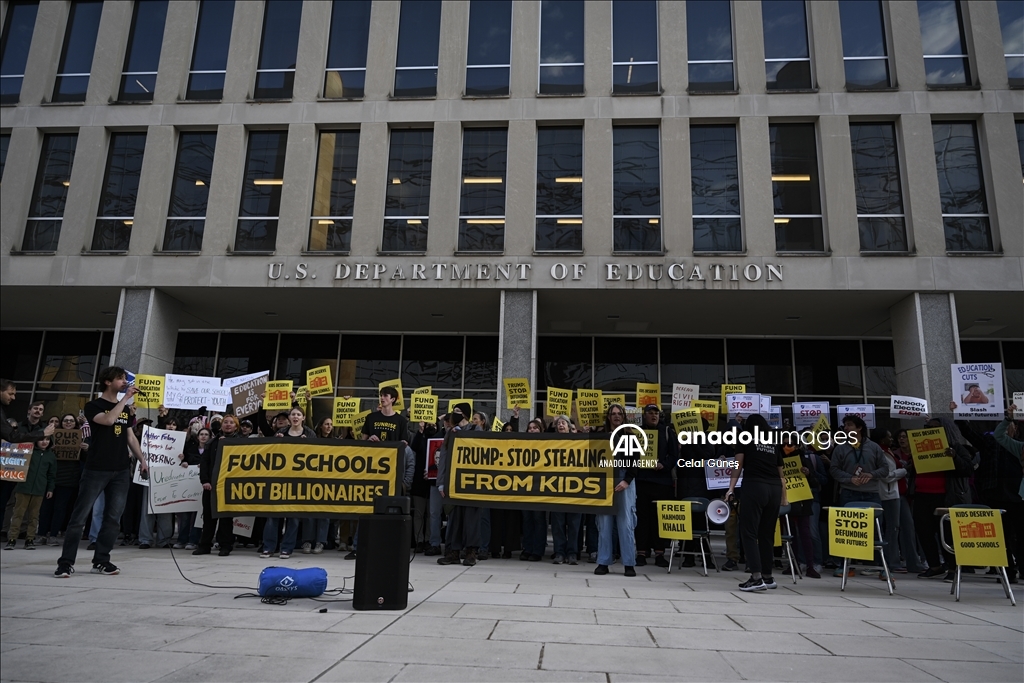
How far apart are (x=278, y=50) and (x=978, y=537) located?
64.2 ft

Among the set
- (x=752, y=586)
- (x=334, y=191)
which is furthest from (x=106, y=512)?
(x=334, y=191)

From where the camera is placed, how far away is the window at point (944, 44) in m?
17.3

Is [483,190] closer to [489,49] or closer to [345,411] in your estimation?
[489,49]

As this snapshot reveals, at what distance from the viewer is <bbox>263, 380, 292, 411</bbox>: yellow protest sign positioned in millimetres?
13469

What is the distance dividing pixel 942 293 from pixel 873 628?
13035 mm

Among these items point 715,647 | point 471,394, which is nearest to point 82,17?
point 471,394

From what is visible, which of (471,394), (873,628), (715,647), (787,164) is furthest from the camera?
(471,394)

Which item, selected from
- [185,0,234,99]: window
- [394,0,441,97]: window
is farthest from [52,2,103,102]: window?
[394,0,441,97]: window

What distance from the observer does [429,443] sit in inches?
434

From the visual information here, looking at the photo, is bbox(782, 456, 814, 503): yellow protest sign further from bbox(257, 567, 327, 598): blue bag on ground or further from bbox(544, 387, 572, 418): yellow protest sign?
bbox(257, 567, 327, 598): blue bag on ground

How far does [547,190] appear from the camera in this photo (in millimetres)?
17688

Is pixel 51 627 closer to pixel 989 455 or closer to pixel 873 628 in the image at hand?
pixel 873 628

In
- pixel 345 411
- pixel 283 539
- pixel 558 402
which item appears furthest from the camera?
pixel 345 411

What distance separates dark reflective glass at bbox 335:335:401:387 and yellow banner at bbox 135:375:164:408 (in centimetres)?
755
